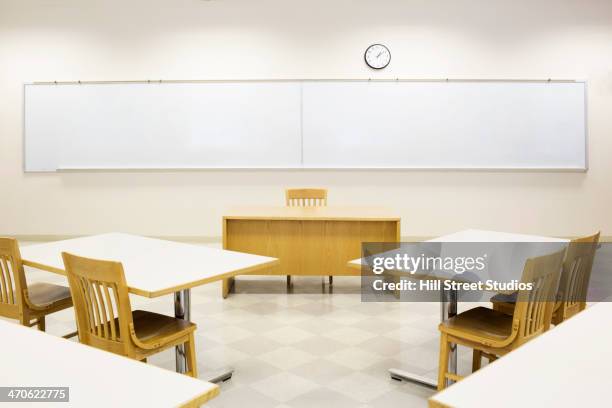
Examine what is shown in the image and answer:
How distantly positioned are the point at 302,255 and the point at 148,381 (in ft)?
10.9

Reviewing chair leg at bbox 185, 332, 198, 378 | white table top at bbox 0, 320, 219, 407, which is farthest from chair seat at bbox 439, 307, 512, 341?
white table top at bbox 0, 320, 219, 407

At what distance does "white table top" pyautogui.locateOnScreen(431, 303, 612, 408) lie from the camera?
113cm

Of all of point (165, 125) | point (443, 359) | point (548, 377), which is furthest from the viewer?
point (165, 125)

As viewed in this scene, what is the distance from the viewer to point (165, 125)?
6.92 m

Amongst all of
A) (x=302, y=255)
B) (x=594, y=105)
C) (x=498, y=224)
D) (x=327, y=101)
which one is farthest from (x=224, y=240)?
(x=594, y=105)

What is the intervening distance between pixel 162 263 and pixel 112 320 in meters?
0.48

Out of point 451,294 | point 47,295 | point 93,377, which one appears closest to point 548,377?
point 93,377

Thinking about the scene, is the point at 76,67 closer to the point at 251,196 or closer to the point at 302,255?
the point at 251,196

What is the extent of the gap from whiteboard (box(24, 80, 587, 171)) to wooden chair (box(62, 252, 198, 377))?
14.8 ft

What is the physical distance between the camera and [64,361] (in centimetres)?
141

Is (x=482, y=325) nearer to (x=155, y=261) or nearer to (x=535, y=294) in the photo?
(x=535, y=294)

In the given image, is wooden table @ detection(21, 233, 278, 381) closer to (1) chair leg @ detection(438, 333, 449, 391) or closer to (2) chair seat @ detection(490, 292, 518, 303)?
(1) chair leg @ detection(438, 333, 449, 391)

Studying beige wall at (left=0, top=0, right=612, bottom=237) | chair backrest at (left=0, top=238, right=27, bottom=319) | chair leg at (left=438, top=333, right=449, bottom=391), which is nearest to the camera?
chair leg at (left=438, top=333, right=449, bottom=391)

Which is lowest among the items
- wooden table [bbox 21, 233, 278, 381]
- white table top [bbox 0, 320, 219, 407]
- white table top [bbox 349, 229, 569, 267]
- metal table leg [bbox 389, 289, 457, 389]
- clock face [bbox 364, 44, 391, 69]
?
metal table leg [bbox 389, 289, 457, 389]
